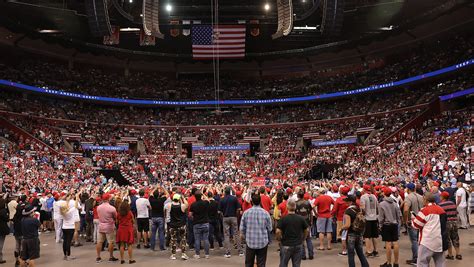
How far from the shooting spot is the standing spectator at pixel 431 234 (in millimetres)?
6387

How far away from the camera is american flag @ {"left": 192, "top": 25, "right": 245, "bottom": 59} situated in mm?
33062

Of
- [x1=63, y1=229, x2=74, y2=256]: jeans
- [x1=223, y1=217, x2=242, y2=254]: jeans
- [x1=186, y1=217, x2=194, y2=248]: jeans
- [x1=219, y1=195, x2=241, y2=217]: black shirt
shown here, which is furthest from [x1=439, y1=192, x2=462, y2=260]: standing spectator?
[x1=63, y1=229, x2=74, y2=256]: jeans

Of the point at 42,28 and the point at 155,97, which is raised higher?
the point at 42,28

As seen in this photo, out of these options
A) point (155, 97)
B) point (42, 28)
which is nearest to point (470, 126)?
point (155, 97)

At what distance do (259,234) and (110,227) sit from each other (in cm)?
484

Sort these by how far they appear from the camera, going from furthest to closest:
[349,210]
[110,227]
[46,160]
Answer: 1. [46,160]
2. [110,227]
3. [349,210]

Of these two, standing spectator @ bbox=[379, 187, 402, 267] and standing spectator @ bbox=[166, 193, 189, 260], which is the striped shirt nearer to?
standing spectator @ bbox=[379, 187, 402, 267]

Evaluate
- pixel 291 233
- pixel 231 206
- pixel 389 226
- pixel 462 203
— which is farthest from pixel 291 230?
pixel 462 203

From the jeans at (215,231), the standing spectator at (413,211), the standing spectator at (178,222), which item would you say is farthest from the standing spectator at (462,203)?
the standing spectator at (178,222)

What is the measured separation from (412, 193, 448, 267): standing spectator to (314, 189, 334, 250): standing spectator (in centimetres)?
448

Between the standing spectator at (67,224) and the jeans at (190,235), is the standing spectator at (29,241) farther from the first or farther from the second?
the jeans at (190,235)

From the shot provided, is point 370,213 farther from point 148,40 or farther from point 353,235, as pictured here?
point 148,40

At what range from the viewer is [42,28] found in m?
37.9

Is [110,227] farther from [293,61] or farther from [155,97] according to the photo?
[293,61]
